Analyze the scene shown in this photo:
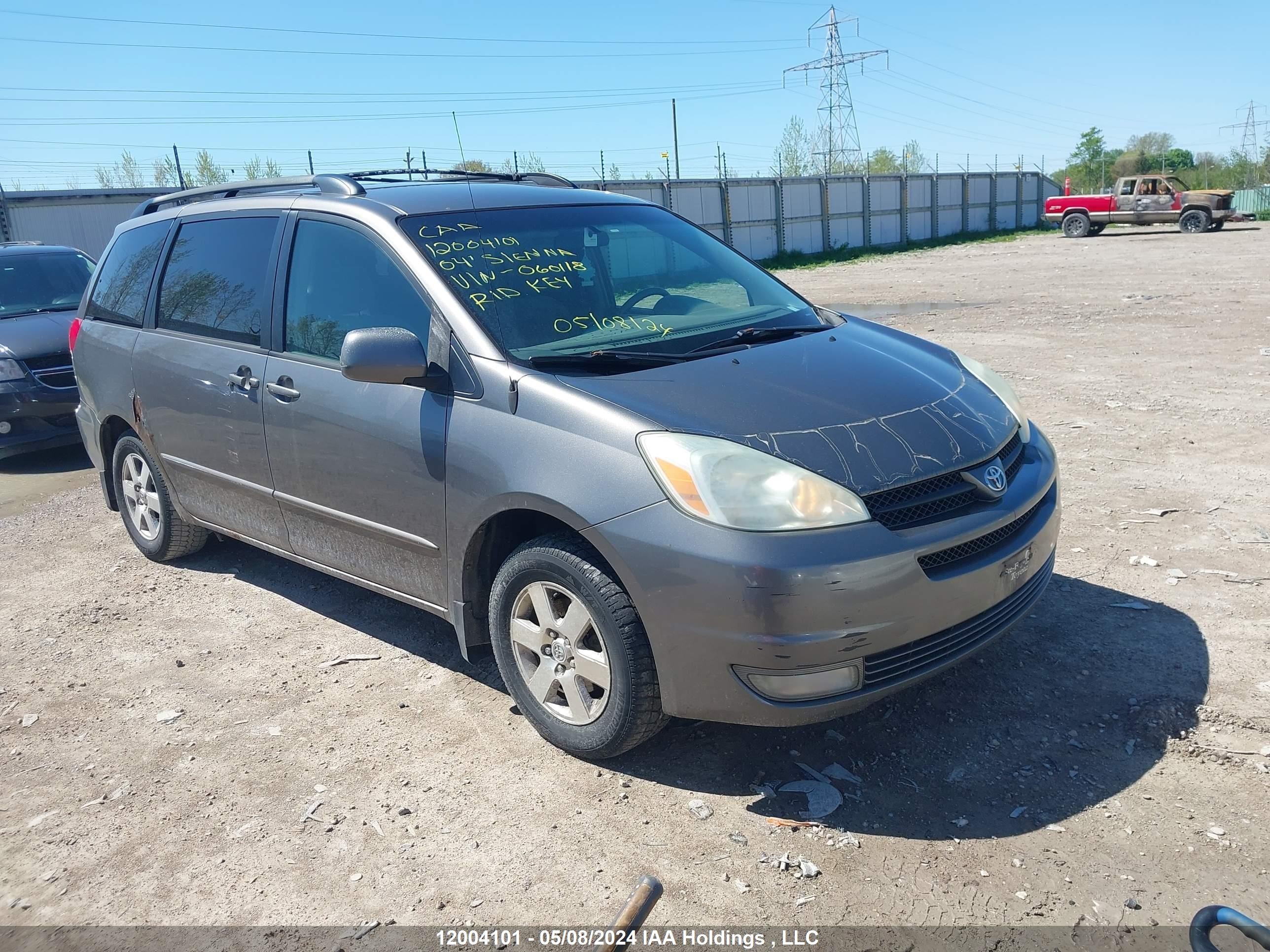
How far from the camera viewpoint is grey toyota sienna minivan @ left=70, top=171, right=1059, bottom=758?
2.94 metres

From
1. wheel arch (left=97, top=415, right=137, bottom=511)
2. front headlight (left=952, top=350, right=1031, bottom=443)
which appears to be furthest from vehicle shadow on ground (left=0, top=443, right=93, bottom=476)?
front headlight (left=952, top=350, right=1031, bottom=443)

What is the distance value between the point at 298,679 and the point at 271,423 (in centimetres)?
109

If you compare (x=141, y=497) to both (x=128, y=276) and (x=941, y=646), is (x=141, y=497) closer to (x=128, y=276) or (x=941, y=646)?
(x=128, y=276)

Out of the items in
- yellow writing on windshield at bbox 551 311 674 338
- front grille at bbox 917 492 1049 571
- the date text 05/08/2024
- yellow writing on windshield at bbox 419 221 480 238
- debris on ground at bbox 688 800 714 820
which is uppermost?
yellow writing on windshield at bbox 419 221 480 238

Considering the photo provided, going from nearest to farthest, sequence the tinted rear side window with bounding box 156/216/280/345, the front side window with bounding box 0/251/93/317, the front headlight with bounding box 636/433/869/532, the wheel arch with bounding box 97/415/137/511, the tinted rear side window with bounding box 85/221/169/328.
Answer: the front headlight with bounding box 636/433/869/532 < the tinted rear side window with bounding box 156/216/280/345 < the tinted rear side window with bounding box 85/221/169/328 < the wheel arch with bounding box 97/415/137/511 < the front side window with bounding box 0/251/93/317

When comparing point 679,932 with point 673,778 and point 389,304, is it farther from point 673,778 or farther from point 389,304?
point 389,304

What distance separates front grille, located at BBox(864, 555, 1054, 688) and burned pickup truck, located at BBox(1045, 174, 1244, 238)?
3581 centimetres

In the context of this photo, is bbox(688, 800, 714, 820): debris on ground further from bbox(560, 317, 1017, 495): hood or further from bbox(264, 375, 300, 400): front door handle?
bbox(264, 375, 300, 400): front door handle

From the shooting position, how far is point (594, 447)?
10.2 feet

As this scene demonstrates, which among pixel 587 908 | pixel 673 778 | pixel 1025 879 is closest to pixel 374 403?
pixel 673 778

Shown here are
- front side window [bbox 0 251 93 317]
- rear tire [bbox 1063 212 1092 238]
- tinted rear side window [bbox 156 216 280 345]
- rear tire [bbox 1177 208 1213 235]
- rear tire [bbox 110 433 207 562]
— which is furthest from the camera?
rear tire [bbox 1063 212 1092 238]

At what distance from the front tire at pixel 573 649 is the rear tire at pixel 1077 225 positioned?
3675 centimetres

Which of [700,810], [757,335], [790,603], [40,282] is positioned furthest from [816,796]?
[40,282]

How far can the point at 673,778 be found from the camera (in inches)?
130
